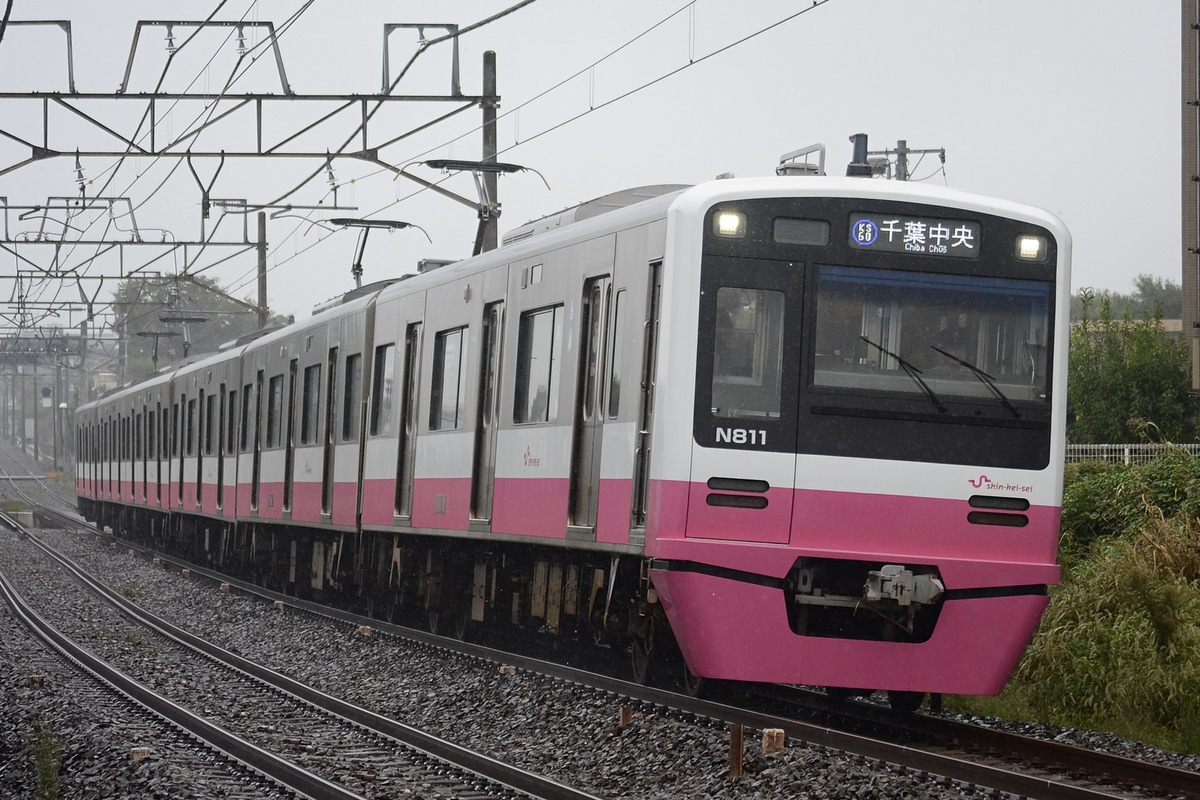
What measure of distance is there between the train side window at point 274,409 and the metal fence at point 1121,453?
30.7 feet

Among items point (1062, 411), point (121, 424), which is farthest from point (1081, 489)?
point (121, 424)

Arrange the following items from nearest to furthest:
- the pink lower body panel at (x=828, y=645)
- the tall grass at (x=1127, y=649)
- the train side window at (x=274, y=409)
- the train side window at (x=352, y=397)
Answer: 1. the pink lower body panel at (x=828, y=645)
2. the tall grass at (x=1127, y=649)
3. the train side window at (x=352, y=397)
4. the train side window at (x=274, y=409)

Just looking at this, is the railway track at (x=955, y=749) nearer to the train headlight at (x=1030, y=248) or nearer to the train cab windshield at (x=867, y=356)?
the train cab windshield at (x=867, y=356)

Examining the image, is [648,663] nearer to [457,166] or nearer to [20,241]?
[457,166]

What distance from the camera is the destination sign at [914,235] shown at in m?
9.32

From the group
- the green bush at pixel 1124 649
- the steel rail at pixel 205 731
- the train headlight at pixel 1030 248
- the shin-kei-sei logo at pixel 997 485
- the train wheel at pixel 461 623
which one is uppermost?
the train headlight at pixel 1030 248

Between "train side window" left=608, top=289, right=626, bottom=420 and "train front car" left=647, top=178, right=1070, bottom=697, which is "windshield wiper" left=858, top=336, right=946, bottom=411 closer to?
"train front car" left=647, top=178, right=1070, bottom=697

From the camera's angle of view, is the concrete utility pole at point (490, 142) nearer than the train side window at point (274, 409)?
Yes

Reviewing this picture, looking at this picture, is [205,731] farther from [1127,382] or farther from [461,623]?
[1127,382]

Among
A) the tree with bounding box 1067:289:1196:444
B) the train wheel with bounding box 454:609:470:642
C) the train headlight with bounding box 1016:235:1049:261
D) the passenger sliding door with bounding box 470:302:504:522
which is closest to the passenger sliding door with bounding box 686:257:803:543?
the train headlight with bounding box 1016:235:1049:261

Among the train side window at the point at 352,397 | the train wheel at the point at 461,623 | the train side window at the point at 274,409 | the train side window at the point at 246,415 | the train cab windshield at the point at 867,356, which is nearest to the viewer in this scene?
the train cab windshield at the point at 867,356

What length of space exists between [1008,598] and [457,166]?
33.3 ft

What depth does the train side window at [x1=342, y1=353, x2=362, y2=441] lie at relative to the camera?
55.6 feet

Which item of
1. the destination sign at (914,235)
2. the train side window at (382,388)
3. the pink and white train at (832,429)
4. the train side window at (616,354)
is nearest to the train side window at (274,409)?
the train side window at (382,388)
